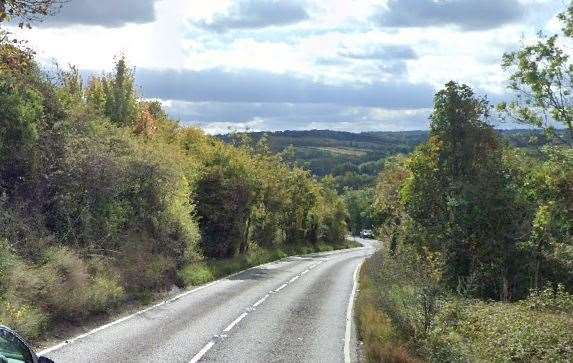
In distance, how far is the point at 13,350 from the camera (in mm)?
7234

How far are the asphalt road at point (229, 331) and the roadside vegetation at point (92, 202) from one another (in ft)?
4.29

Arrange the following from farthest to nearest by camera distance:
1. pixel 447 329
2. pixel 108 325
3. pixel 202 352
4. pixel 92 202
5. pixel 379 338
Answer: pixel 92 202, pixel 108 325, pixel 447 329, pixel 379 338, pixel 202 352

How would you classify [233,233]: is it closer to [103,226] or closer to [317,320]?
[103,226]

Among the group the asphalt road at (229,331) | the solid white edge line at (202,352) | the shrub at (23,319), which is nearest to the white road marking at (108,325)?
the asphalt road at (229,331)

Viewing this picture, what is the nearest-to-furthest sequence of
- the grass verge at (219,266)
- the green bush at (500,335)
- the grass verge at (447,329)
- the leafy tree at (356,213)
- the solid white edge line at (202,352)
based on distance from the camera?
1. the solid white edge line at (202,352)
2. the grass verge at (447,329)
3. the green bush at (500,335)
4. the grass verge at (219,266)
5. the leafy tree at (356,213)

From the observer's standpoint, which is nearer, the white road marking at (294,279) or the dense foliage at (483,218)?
the dense foliage at (483,218)

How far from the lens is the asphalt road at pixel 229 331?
43.2 ft

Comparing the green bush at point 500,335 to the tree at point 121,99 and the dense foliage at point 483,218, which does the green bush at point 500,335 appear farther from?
the tree at point 121,99

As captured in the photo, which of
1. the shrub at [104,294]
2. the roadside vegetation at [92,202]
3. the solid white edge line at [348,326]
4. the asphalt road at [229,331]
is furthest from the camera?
the shrub at [104,294]

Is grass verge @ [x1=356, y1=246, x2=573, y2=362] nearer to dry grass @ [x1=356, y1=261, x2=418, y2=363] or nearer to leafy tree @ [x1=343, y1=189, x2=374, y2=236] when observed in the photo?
dry grass @ [x1=356, y1=261, x2=418, y2=363]

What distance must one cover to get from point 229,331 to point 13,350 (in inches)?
374

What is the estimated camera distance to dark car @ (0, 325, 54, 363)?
706cm

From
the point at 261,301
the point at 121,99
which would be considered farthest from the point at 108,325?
the point at 121,99

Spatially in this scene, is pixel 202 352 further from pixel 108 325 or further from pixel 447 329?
pixel 447 329
